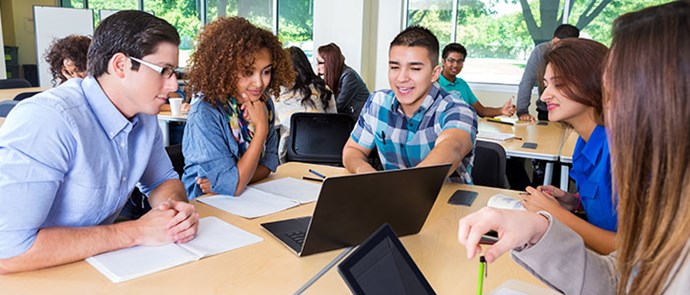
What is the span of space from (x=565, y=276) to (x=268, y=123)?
1365 mm

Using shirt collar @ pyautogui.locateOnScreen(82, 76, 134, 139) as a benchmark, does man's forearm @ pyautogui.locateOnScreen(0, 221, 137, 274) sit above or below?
below

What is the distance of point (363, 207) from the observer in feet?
3.89

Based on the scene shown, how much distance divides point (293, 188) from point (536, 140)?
82.3 inches

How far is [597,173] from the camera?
148 centimetres

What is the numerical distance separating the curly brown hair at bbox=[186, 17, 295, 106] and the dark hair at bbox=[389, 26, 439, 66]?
577mm

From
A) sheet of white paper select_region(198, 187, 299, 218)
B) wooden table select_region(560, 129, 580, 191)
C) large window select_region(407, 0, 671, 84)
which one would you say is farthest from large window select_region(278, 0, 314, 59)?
sheet of white paper select_region(198, 187, 299, 218)

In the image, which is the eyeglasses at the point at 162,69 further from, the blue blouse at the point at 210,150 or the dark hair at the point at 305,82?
the dark hair at the point at 305,82

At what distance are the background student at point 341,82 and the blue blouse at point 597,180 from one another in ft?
10.2

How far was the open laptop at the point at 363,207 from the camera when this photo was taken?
1.12m

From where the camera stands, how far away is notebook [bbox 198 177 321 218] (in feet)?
5.21

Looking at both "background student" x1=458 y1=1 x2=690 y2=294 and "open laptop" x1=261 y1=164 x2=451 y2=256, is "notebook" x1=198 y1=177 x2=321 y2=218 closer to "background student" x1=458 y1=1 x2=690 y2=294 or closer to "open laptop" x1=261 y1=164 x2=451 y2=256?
"open laptop" x1=261 y1=164 x2=451 y2=256

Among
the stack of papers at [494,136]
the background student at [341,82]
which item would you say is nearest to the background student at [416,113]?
the stack of papers at [494,136]

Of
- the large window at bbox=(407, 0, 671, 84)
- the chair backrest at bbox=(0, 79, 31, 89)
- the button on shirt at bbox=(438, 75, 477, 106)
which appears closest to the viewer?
the button on shirt at bbox=(438, 75, 477, 106)

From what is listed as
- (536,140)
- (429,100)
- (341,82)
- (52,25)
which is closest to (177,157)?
(429,100)
